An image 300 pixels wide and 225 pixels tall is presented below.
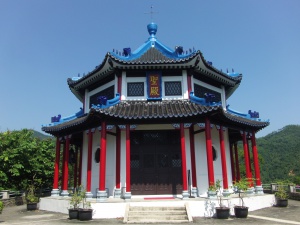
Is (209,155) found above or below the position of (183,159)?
above

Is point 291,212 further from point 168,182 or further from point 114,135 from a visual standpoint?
point 114,135

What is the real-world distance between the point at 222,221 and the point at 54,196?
1052 centimetres

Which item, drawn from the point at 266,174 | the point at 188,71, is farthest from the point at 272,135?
the point at 188,71

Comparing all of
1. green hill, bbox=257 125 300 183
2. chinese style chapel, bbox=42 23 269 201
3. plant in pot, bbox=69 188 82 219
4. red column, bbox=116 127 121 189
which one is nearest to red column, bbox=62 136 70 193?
chinese style chapel, bbox=42 23 269 201

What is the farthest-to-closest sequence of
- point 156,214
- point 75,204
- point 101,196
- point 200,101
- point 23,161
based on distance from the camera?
1. point 23,161
2. point 200,101
3. point 101,196
4. point 75,204
5. point 156,214

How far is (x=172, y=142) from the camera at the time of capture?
16062 mm

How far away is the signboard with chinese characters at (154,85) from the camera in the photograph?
16.3 meters

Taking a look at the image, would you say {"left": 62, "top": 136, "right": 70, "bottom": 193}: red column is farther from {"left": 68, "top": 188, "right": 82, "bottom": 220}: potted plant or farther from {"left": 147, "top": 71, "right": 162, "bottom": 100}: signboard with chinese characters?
{"left": 147, "top": 71, "right": 162, "bottom": 100}: signboard with chinese characters

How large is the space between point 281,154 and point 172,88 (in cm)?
7736

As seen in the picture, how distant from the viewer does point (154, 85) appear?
16453mm

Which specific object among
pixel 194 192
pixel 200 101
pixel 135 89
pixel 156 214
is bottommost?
pixel 156 214

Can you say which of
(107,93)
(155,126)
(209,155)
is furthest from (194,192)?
(107,93)

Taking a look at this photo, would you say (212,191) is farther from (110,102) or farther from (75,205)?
(110,102)

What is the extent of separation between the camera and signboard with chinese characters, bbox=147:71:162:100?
643 inches
